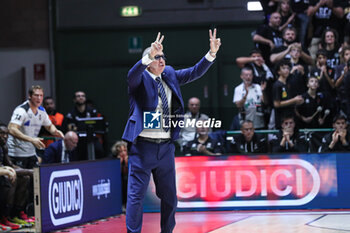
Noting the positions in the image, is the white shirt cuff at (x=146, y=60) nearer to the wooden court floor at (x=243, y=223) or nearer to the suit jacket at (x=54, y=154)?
the wooden court floor at (x=243, y=223)

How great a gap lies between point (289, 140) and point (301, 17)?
296cm

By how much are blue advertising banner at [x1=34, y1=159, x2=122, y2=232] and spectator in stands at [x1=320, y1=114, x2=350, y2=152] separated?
130 inches

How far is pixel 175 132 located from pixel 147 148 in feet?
1.07

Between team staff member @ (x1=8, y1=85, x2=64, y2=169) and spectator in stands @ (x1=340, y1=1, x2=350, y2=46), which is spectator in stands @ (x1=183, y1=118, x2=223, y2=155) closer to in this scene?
team staff member @ (x1=8, y1=85, x2=64, y2=169)

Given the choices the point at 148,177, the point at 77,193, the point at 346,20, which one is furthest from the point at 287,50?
the point at 148,177

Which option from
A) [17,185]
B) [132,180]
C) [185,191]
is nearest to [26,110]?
[17,185]

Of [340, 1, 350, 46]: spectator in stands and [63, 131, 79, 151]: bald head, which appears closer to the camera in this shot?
[63, 131, 79, 151]: bald head

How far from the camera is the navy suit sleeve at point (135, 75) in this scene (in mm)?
5746

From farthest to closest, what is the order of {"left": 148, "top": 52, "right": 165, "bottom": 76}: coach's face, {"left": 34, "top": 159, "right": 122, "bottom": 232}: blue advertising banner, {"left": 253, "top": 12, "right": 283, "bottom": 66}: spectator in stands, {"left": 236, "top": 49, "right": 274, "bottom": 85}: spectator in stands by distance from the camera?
1. {"left": 253, "top": 12, "right": 283, "bottom": 66}: spectator in stands
2. {"left": 236, "top": 49, "right": 274, "bottom": 85}: spectator in stands
3. {"left": 34, "top": 159, "right": 122, "bottom": 232}: blue advertising banner
4. {"left": 148, "top": 52, "right": 165, "bottom": 76}: coach's face

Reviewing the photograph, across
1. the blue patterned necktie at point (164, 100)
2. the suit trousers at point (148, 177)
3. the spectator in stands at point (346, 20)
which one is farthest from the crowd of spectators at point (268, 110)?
the blue patterned necktie at point (164, 100)

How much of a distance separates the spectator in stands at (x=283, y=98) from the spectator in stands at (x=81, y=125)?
3.00m

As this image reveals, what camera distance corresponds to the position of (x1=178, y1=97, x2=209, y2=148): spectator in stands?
9.77 metres

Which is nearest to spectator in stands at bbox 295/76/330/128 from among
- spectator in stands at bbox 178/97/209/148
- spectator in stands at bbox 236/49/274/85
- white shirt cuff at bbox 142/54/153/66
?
spectator in stands at bbox 236/49/274/85

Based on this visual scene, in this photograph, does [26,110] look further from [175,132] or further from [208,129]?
[175,132]
